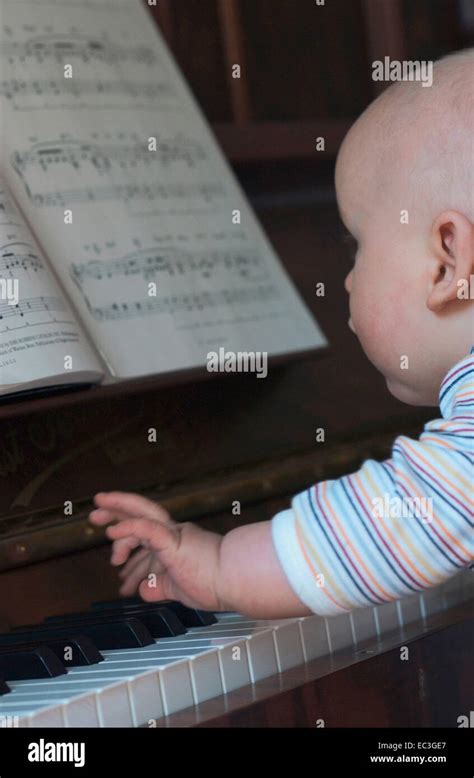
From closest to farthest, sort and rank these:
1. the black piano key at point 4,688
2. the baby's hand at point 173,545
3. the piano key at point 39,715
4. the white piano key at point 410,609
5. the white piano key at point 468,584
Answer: the piano key at point 39,715 → the black piano key at point 4,688 → the baby's hand at point 173,545 → the white piano key at point 410,609 → the white piano key at point 468,584

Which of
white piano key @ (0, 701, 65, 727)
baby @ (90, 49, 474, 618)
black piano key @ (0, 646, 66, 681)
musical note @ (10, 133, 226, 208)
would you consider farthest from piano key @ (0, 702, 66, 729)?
musical note @ (10, 133, 226, 208)

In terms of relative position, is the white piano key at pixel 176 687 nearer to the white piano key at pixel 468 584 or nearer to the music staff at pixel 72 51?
the white piano key at pixel 468 584

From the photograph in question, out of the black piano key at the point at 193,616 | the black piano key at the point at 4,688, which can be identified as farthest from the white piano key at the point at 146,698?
the black piano key at the point at 193,616

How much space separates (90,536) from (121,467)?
0.18 metres

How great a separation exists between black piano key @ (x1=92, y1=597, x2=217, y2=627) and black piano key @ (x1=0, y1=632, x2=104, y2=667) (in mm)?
156

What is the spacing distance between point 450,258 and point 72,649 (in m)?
0.56

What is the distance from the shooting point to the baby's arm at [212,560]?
119 cm

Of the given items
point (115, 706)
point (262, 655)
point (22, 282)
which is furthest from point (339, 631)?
point (22, 282)

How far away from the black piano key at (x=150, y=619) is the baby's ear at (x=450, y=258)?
0.44 metres

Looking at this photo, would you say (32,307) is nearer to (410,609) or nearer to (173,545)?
(173,545)

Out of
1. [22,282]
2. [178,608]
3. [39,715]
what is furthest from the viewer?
[22,282]

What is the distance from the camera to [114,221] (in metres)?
1.72

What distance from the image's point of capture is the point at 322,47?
2338 mm
